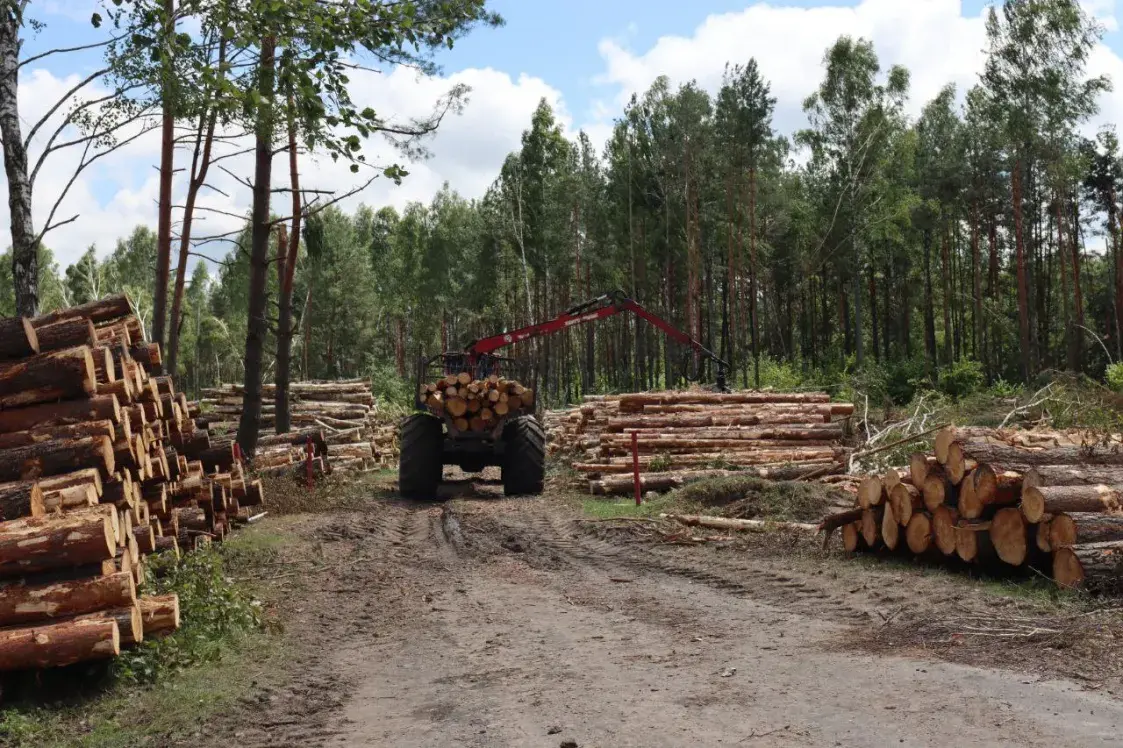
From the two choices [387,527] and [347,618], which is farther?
[387,527]

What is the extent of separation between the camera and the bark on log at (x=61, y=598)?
19.2 feet

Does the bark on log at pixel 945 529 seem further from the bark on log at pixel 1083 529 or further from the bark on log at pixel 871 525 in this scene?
the bark on log at pixel 1083 529

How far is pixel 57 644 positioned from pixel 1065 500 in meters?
7.24

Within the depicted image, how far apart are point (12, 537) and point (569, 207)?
4222cm

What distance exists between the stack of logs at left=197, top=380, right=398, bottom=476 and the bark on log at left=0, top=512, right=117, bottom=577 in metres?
12.1

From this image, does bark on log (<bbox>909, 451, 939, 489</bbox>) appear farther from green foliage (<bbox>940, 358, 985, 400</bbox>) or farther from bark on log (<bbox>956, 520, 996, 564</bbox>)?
green foliage (<bbox>940, 358, 985, 400</bbox>)

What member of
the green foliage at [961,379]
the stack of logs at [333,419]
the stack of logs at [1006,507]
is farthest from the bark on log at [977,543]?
the green foliage at [961,379]

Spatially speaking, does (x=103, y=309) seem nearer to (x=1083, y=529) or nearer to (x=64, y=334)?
(x=64, y=334)

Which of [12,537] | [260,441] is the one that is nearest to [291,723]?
[12,537]

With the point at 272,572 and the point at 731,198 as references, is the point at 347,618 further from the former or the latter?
the point at 731,198

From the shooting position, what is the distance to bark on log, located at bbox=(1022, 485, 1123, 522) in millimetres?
7852

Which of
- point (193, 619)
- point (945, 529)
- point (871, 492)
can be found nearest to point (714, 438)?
point (871, 492)

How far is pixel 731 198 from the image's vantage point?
4131 centimetres

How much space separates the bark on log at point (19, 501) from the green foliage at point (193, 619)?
1.12 metres
